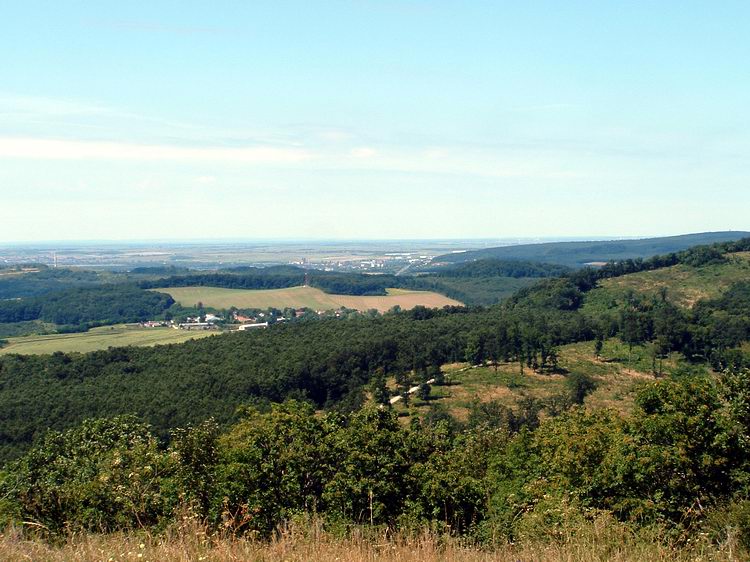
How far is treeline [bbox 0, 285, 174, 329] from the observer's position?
176 meters

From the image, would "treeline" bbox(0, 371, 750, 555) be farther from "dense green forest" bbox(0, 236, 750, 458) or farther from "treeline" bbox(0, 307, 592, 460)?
"dense green forest" bbox(0, 236, 750, 458)

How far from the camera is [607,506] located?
2073cm

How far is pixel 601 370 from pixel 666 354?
1346cm

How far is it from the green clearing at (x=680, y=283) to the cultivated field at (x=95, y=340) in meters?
90.3

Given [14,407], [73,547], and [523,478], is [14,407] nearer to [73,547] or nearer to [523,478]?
[523,478]

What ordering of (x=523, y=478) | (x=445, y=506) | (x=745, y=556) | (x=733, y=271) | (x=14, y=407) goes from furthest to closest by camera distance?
(x=733, y=271) < (x=14, y=407) < (x=523, y=478) < (x=445, y=506) < (x=745, y=556)

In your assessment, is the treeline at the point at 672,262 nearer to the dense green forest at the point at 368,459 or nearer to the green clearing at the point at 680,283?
the green clearing at the point at 680,283

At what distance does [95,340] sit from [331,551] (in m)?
138

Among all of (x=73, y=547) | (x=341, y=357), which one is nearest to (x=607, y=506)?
(x=73, y=547)

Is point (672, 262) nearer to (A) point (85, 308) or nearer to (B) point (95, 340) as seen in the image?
(B) point (95, 340)

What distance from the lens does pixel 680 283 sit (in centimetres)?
12688

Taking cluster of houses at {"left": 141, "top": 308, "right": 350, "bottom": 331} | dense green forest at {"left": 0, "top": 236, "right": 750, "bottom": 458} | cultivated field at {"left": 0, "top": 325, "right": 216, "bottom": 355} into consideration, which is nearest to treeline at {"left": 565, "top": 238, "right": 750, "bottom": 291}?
dense green forest at {"left": 0, "top": 236, "right": 750, "bottom": 458}

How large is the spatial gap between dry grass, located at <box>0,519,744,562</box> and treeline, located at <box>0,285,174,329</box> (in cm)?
A: 17486

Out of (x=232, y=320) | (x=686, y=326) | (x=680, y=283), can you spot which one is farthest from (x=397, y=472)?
(x=232, y=320)
